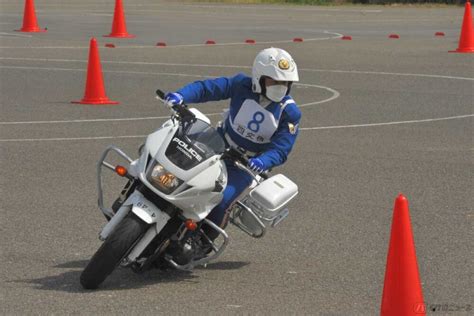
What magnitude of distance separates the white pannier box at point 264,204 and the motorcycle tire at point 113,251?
0.82m

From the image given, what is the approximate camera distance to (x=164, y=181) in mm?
7617

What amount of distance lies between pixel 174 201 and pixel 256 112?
1137 millimetres

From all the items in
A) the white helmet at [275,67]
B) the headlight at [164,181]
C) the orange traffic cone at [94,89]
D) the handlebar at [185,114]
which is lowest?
the orange traffic cone at [94,89]

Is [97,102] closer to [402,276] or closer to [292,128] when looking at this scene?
[292,128]

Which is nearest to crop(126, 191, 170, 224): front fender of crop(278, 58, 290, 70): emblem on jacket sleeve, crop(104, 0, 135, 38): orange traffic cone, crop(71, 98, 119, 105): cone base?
crop(278, 58, 290, 70): emblem on jacket sleeve

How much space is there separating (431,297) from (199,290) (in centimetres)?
139

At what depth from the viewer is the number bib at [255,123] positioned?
8453 millimetres

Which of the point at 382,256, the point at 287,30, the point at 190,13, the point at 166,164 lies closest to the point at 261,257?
the point at 382,256

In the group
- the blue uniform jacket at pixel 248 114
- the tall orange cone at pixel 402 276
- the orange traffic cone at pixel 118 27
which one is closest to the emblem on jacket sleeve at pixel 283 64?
the blue uniform jacket at pixel 248 114

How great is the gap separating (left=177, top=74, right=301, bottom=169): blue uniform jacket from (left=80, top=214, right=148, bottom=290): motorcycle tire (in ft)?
3.71

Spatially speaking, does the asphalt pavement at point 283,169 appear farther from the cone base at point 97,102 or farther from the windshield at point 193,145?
the windshield at point 193,145

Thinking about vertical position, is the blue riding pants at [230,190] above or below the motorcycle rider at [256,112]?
below

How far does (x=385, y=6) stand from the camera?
43.4 metres

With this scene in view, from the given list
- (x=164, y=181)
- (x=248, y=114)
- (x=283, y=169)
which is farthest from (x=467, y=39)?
(x=164, y=181)
